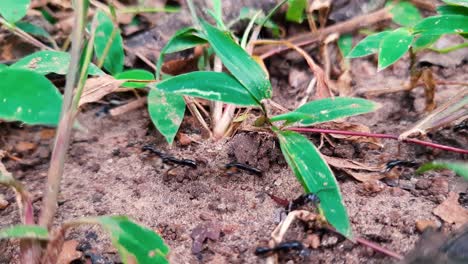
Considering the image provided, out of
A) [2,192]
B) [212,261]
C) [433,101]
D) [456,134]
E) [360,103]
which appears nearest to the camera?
[212,261]

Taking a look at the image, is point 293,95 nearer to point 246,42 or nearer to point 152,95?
point 246,42

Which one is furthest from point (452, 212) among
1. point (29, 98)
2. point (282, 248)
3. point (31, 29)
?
point (31, 29)

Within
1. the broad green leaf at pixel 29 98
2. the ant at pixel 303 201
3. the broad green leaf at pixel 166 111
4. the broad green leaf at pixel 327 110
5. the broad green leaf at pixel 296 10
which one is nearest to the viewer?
the broad green leaf at pixel 29 98

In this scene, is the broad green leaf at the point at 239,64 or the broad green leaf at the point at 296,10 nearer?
the broad green leaf at the point at 239,64

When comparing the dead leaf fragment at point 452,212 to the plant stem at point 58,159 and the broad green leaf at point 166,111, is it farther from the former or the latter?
the plant stem at point 58,159

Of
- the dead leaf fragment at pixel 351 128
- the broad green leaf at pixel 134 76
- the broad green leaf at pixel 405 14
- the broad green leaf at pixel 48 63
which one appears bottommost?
the dead leaf fragment at pixel 351 128

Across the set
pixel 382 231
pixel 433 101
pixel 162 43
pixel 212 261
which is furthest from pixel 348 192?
pixel 162 43

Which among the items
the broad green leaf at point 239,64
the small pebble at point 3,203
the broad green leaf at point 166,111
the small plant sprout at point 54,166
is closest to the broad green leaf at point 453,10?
the broad green leaf at point 239,64
